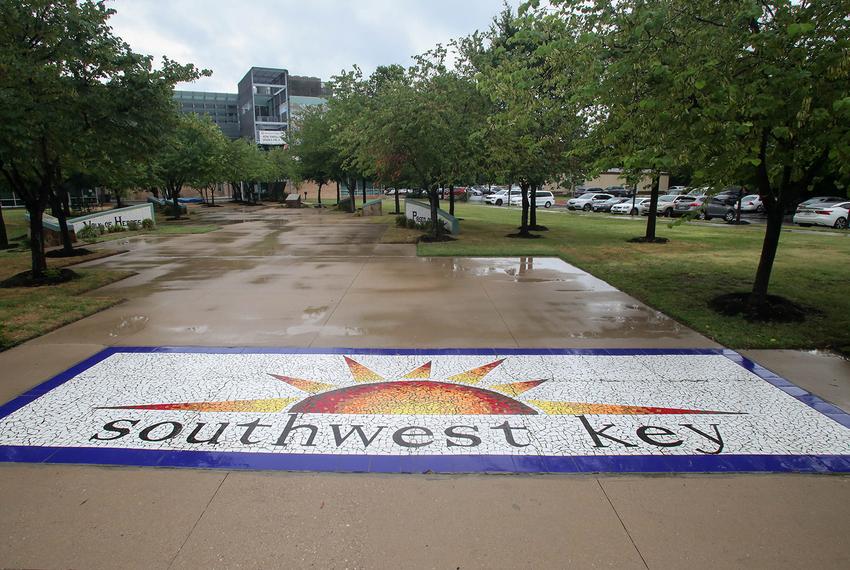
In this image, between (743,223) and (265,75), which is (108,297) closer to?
(743,223)

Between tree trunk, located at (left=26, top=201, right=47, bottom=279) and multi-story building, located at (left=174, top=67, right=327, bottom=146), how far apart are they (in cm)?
6808

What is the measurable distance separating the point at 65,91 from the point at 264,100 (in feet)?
268

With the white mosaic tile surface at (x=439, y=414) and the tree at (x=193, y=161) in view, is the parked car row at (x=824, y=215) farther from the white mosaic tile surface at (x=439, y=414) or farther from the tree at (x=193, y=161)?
the tree at (x=193, y=161)

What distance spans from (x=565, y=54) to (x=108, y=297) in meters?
8.91

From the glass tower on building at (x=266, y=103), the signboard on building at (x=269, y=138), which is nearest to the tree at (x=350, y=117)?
the signboard on building at (x=269, y=138)

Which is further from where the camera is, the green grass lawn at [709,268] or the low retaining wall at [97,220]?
the low retaining wall at [97,220]

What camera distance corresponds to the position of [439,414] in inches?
184

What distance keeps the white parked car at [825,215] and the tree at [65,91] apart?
26963 mm

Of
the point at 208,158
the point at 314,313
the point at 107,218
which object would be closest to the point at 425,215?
the point at 107,218

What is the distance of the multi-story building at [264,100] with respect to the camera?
78.4 meters

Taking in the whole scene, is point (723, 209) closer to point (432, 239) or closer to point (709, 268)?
point (709, 268)

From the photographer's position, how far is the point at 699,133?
6.24m

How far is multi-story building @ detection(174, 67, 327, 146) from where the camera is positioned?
7838 centimetres

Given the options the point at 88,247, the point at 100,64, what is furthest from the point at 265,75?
the point at 100,64
